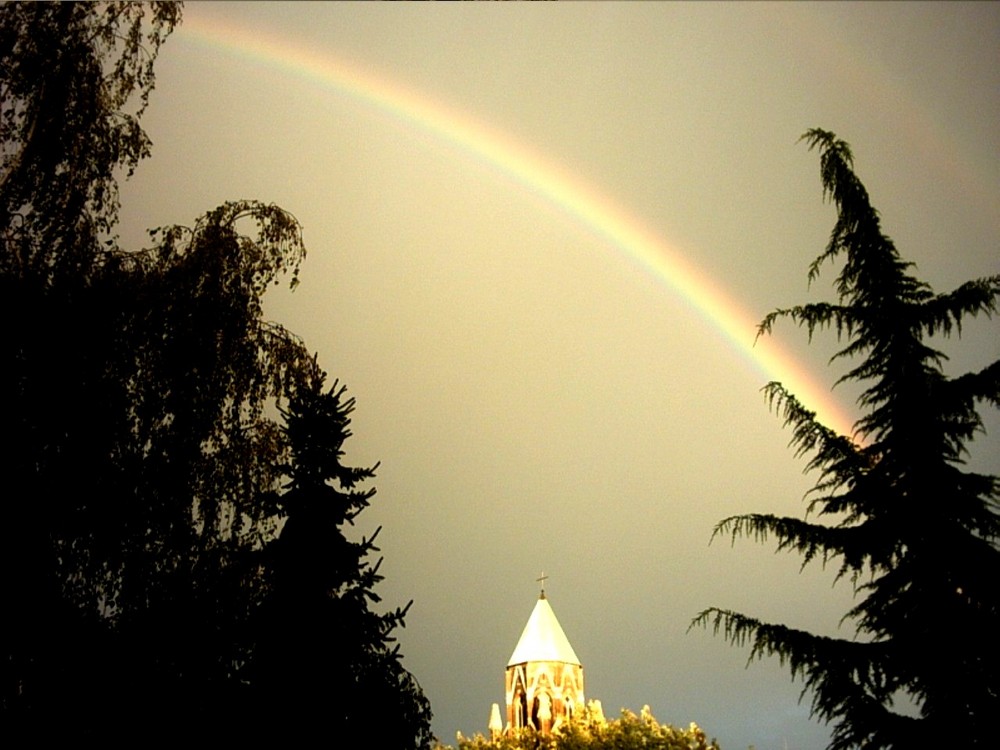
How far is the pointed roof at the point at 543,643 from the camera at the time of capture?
64.9m

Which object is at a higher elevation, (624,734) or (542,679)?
(542,679)

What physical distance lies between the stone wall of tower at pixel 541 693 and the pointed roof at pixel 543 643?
21.3 inches

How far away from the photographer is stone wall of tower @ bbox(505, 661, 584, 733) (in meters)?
61.6

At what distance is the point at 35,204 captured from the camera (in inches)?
463

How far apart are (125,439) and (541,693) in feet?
187

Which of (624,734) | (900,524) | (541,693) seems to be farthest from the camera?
(541,693)

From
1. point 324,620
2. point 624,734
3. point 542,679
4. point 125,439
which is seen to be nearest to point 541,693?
point 542,679

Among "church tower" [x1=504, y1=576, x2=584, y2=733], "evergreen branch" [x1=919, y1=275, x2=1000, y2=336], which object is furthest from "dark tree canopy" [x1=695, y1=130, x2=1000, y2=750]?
"church tower" [x1=504, y1=576, x2=584, y2=733]

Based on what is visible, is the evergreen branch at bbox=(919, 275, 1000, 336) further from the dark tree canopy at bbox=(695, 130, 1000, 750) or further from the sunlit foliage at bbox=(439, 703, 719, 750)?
the sunlit foliage at bbox=(439, 703, 719, 750)

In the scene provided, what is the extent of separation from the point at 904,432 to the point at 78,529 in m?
10.4

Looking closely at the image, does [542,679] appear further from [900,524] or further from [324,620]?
[900,524]

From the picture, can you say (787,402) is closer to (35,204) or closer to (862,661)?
(862,661)

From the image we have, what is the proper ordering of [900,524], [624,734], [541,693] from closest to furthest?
[900,524], [624,734], [541,693]

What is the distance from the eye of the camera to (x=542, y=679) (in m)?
63.0
